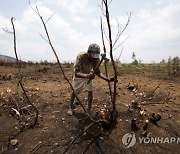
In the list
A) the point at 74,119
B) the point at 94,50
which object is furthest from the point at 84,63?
the point at 74,119

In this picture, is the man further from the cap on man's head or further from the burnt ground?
the burnt ground

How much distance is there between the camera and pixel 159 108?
17.1ft

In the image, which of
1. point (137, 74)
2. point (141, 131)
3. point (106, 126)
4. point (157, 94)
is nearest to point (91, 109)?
point (106, 126)

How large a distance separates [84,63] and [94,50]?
1.24 feet

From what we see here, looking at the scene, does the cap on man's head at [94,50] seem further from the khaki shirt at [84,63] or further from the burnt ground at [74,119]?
the burnt ground at [74,119]

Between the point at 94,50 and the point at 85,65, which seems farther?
the point at 85,65

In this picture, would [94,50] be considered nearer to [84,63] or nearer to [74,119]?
[84,63]

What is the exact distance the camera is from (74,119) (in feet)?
15.3

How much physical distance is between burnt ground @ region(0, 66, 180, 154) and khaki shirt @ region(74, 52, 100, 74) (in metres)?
0.82

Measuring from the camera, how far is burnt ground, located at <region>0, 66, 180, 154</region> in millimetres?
→ 4023

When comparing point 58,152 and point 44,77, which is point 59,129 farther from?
point 44,77

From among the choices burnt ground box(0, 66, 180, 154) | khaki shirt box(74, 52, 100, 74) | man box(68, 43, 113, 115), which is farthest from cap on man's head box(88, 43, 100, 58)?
burnt ground box(0, 66, 180, 154)

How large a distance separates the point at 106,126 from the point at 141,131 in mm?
573

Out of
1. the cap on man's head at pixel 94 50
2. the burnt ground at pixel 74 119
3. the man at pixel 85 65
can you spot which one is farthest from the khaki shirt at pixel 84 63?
the burnt ground at pixel 74 119
